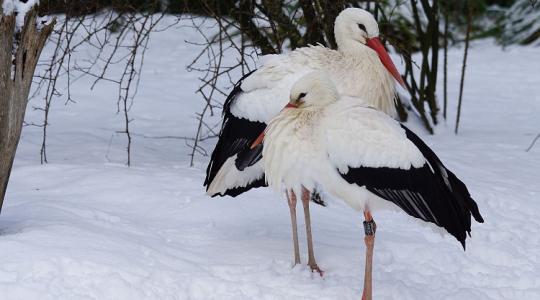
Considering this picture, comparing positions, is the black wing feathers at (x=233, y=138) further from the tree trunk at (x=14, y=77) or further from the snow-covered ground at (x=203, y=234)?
the tree trunk at (x=14, y=77)

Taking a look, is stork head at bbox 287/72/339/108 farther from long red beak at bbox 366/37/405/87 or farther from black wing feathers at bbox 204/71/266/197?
long red beak at bbox 366/37/405/87

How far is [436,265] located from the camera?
6090 millimetres

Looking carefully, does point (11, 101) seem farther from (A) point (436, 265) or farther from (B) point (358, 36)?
(A) point (436, 265)

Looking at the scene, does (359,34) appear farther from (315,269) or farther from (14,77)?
(14,77)

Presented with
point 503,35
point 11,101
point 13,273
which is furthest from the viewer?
point 503,35

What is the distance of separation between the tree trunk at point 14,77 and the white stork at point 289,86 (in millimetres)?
1203

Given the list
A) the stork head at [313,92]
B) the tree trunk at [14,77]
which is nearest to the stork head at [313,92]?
the stork head at [313,92]

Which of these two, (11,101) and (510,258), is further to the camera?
(510,258)

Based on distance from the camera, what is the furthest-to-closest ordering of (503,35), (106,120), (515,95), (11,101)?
1. (503,35)
2. (515,95)
3. (106,120)
4. (11,101)

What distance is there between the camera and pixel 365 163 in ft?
17.2

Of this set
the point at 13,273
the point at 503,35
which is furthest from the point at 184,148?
the point at 503,35

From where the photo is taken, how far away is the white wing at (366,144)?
523 cm

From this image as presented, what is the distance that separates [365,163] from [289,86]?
99 cm

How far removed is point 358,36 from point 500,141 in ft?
9.67
